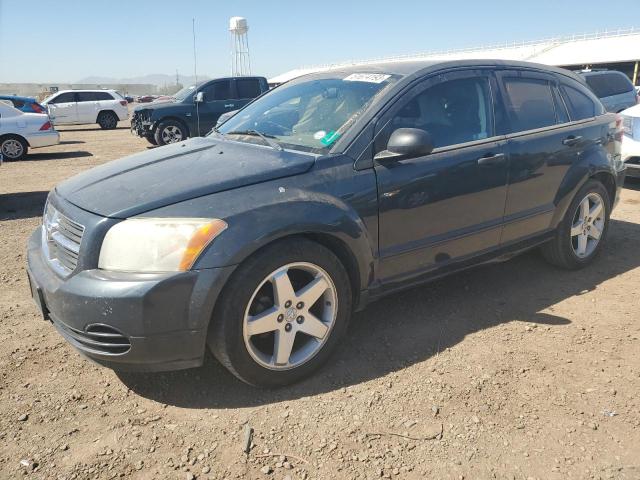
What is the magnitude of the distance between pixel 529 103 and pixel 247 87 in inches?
442

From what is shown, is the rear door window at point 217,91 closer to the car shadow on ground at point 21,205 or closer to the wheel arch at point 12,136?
the wheel arch at point 12,136

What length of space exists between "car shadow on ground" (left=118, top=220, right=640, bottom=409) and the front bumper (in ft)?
1.30

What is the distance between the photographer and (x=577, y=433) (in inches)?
94.7

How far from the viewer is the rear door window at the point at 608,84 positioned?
36.8 feet

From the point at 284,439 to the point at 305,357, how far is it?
0.50 metres

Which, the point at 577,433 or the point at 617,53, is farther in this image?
the point at 617,53

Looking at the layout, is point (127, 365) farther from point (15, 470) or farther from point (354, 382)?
point (354, 382)

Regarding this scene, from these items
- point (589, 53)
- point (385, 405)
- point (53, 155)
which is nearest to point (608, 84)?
point (385, 405)

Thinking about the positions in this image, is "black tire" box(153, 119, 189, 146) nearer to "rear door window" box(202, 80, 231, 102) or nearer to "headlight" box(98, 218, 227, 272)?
"rear door window" box(202, 80, 231, 102)

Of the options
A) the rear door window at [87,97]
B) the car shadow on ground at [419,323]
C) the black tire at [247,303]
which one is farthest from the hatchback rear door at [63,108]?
the black tire at [247,303]

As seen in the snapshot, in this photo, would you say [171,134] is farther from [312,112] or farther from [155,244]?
[155,244]

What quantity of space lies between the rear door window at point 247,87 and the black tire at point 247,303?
12.0 metres

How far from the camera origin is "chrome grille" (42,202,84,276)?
8.22 ft

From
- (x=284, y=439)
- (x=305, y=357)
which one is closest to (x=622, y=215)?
(x=305, y=357)
